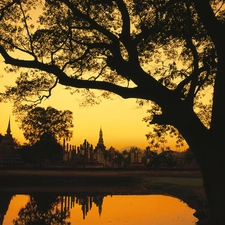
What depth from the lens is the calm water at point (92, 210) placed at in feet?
63.1

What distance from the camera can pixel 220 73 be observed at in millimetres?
9703

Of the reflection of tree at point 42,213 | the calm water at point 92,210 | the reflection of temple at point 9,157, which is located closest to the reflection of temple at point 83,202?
the calm water at point 92,210

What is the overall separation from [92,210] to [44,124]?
161ft

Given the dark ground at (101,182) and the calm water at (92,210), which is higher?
the dark ground at (101,182)

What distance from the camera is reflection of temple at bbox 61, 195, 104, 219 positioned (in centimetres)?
2388

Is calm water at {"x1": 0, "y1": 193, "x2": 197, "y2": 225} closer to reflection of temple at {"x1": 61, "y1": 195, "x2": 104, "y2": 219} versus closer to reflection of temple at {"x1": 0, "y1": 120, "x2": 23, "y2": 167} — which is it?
reflection of temple at {"x1": 61, "y1": 195, "x2": 104, "y2": 219}

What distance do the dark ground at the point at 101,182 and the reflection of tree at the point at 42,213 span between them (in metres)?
7.22

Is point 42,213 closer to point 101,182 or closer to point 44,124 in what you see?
point 101,182

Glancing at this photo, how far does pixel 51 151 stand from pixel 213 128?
6496 centimetres

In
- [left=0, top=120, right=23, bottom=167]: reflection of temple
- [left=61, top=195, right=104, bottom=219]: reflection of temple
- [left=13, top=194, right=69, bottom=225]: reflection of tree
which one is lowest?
→ [left=13, top=194, right=69, bottom=225]: reflection of tree

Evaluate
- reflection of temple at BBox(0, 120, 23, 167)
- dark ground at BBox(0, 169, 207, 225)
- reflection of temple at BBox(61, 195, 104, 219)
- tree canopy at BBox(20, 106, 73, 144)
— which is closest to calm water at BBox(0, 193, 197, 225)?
reflection of temple at BBox(61, 195, 104, 219)

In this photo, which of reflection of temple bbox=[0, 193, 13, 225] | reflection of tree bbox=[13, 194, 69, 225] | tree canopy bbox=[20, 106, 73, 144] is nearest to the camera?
reflection of tree bbox=[13, 194, 69, 225]

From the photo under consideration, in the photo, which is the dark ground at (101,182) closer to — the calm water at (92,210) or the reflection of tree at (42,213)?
the calm water at (92,210)

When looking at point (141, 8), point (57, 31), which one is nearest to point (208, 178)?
point (141, 8)
